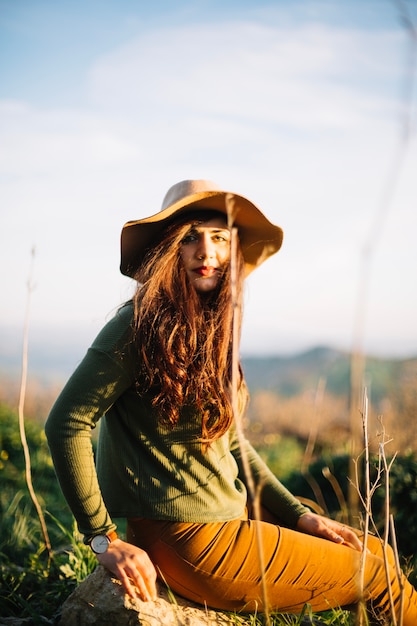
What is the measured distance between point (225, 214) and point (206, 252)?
245 mm

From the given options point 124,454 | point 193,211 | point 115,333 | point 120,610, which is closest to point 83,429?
point 124,454

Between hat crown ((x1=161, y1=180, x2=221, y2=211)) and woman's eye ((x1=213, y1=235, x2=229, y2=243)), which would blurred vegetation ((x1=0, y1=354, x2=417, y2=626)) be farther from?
hat crown ((x1=161, y1=180, x2=221, y2=211))

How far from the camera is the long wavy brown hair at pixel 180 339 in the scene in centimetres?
227

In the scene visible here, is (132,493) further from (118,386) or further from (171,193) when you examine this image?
(171,193)

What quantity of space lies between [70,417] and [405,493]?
2.92 meters

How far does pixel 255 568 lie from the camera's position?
223cm

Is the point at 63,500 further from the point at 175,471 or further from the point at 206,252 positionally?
the point at 206,252

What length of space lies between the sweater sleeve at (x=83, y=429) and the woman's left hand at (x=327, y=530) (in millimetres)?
944

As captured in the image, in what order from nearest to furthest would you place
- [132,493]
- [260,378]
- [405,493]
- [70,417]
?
1. [70,417]
2. [132,493]
3. [405,493]
4. [260,378]

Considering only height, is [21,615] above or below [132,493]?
below

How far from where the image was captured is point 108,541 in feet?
7.03

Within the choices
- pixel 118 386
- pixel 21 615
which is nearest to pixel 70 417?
pixel 118 386

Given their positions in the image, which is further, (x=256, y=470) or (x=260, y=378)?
(x=260, y=378)

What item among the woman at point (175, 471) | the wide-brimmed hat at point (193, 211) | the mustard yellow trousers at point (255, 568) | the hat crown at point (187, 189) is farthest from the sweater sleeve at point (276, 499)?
the hat crown at point (187, 189)
